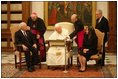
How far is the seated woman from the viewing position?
8000mm

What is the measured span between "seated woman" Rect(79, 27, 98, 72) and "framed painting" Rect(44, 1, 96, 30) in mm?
4382

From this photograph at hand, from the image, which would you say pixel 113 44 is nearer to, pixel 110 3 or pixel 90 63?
pixel 110 3

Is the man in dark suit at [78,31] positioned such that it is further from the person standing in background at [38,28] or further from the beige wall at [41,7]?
the beige wall at [41,7]

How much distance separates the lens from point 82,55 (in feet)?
26.3

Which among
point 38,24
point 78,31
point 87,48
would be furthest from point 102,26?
point 38,24

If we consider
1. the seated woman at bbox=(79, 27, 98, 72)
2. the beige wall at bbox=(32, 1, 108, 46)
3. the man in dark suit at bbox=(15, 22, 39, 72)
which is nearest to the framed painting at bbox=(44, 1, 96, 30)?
the beige wall at bbox=(32, 1, 108, 46)

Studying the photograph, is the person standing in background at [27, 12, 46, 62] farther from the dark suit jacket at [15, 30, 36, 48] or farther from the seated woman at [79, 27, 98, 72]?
the seated woman at [79, 27, 98, 72]

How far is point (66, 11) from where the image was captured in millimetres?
12562

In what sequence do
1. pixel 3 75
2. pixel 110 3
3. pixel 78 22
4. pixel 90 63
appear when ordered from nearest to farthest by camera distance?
pixel 3 75
pixel 78 22
pixel 90 63
pixel 110 3

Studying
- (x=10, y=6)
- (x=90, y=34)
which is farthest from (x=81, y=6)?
(x=90, y=34)

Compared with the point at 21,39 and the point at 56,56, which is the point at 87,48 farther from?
the point at 21,39

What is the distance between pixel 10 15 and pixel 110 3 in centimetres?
395

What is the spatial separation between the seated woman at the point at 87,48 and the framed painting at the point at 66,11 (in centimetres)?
438

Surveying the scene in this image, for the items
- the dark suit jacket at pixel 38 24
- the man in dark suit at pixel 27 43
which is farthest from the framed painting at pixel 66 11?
the man in dark suit at pixel 27 43
